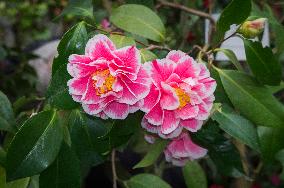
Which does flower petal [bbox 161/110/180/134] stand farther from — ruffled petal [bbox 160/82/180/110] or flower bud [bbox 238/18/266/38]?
flower bud [bbox 238/18/266/38]

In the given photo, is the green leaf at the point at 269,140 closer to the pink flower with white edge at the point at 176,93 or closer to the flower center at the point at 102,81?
the pink flower with white edge at the point at 176,93

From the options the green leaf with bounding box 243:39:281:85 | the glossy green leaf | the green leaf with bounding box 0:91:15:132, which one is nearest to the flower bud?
the green leaf with bounding box 243:39:281:85

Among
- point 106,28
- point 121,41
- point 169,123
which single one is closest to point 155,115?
point 169,123

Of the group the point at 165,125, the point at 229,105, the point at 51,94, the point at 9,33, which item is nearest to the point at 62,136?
the point at 51,94

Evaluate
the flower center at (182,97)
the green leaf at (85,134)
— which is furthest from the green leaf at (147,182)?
the flower center at (182,97)

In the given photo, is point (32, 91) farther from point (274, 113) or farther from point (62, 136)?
point (274, 113)

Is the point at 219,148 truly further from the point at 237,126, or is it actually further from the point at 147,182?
the point at 147,182
